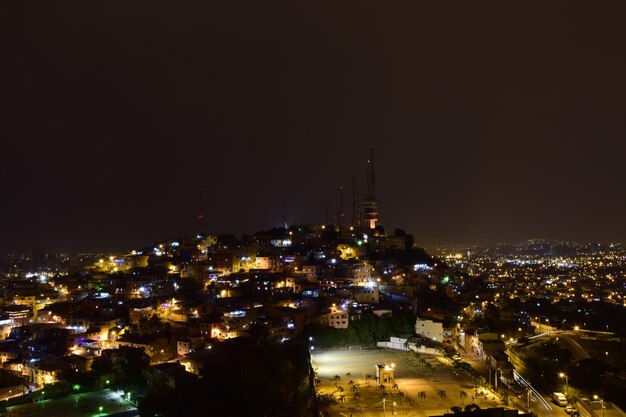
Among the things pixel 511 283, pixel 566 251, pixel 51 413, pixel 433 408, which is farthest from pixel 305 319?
pixel 566 251

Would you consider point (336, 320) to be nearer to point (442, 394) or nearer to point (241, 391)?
point (442, 394)

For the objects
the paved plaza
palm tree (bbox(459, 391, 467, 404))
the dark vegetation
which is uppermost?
the dark vegetation

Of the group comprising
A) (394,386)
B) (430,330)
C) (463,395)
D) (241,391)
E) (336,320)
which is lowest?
(463,395)

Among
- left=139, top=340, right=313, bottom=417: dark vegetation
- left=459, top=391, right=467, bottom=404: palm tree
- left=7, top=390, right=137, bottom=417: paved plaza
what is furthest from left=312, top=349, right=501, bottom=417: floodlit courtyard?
left=7, top=390, right=137, bottom=417: paved plaza

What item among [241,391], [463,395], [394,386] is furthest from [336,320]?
[241,391]

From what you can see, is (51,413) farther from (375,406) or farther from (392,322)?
(392,322)

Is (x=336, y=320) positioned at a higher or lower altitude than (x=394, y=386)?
higher

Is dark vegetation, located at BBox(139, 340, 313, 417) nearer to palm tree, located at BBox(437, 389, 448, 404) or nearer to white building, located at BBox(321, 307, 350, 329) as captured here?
palm tree, located at BBox(437, 389, 448, 404)
